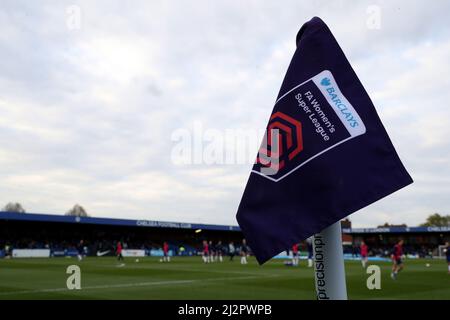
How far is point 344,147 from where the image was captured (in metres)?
2.20

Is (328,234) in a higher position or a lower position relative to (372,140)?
lower

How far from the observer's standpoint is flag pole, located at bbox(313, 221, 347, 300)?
2279 mm

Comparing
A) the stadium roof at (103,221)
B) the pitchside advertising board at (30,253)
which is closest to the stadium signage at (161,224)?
the stadium roof at (103,221)

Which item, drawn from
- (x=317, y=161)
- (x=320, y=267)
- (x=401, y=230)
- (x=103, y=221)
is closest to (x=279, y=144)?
(x=317, y=161)

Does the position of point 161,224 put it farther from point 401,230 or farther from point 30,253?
point 401,230

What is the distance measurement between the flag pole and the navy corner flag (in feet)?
0.58

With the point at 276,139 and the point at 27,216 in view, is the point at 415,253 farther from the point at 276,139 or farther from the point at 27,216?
the point at 276,139

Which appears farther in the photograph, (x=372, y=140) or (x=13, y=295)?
(x=13, y=295)

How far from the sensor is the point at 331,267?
2291mm

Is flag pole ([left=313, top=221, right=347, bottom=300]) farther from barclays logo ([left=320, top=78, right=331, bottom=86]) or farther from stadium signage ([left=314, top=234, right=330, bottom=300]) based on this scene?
barclays logo ([left=320, top=78, right=331, bottom=86])

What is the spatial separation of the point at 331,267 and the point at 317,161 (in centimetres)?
53
